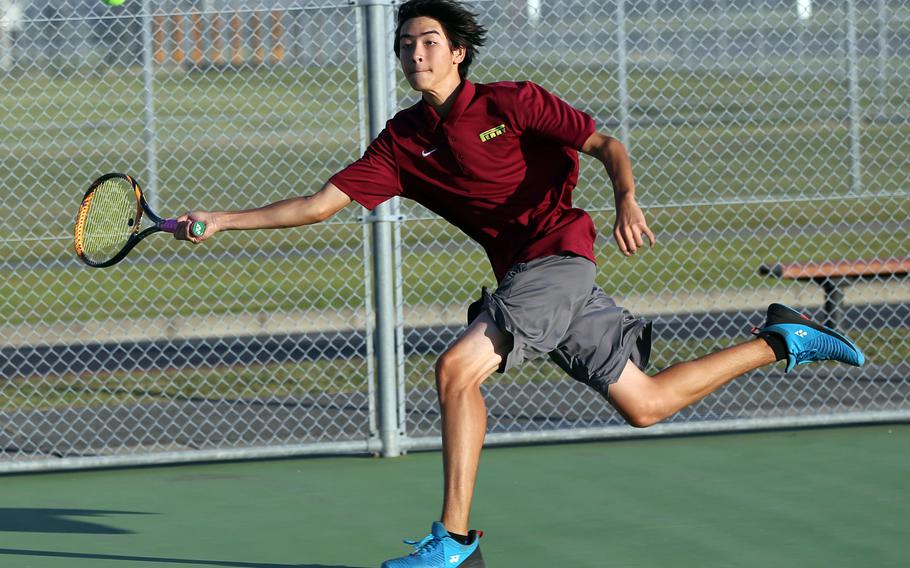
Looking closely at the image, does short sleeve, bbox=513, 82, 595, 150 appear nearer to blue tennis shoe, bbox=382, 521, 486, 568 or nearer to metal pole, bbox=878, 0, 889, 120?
blue tennis shoe, bbox=382, 521, 486, 568

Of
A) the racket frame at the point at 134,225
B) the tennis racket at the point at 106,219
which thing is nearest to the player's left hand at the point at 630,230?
the racket frame at the point at 134,225

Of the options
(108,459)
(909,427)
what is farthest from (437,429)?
(909,427)

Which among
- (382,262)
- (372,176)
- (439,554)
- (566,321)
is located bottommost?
(439,554)

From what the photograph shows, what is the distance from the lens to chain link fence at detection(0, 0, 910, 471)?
714 centimetres

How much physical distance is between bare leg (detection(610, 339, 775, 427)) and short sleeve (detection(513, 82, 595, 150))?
799 millimetres

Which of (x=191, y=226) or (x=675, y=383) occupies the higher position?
(x=191, y=226)

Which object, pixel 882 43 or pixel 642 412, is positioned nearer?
pixel 642 412

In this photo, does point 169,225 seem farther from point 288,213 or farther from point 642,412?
point 642,412

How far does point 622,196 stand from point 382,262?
2.20 meters

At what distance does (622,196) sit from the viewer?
441 cm

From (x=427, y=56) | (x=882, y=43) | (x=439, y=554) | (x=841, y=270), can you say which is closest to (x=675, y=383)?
(x=439, y=554)

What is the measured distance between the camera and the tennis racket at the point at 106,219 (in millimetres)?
5027

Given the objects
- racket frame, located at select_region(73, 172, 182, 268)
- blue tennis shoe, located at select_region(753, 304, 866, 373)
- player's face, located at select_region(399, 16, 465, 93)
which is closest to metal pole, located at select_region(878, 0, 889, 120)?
blue tennis shoe, located at select_region(753, 304, 866, 373)

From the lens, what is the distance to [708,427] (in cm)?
674
